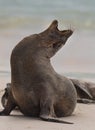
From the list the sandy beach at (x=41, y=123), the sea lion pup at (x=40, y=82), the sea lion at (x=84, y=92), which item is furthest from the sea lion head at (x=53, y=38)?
the sea lion at (x=84, y=92)

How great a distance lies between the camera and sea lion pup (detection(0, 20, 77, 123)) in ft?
25.8

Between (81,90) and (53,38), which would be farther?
(81,90)

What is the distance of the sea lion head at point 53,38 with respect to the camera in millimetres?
8320

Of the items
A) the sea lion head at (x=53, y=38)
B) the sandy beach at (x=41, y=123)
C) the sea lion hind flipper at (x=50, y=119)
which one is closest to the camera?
the sandy beach at (x=41, y=123)

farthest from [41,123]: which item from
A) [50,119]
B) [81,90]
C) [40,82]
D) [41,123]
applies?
[81,90]

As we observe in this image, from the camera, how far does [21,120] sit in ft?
25.2

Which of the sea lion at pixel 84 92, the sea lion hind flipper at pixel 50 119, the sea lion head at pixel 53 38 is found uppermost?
the sea lion head at pixel 53 38

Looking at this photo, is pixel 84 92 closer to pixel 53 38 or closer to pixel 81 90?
pixel 81 90

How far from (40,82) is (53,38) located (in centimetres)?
77

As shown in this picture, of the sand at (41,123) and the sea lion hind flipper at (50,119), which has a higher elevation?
the sea lion hind flipper at (50,119)

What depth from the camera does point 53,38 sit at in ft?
27.6

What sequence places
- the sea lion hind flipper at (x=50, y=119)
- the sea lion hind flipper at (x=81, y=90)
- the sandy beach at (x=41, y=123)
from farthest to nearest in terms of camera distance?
the sea lion hind flipper at (x=81, y=90) < the sea lion hind flipper at (x=50, y=119) < the sandy beach at (x=41, y=123)

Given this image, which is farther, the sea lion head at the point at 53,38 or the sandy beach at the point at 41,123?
the sea lion head at the point at 53,38

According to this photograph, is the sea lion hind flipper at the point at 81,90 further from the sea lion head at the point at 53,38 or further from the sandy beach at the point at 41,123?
the sea lion head at the point at 53,38
